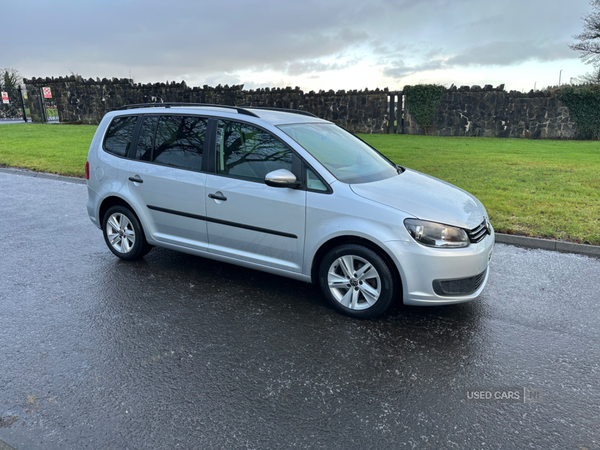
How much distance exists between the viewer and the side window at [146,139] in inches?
203

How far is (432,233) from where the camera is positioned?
379cm

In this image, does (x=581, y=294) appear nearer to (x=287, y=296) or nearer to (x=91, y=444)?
(x=287, y=296)

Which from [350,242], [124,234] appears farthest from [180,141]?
[350,242]

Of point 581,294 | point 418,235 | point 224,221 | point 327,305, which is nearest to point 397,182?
point 418,235

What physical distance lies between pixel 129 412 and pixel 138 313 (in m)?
1.47

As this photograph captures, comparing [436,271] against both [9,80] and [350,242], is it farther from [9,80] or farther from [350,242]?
[9,80]

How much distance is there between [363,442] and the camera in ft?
8.60

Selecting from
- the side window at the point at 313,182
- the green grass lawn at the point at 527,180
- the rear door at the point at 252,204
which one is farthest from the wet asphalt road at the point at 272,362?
the green grass lawn at the point at 527,180

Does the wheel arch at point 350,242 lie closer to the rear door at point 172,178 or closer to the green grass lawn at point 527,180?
the rear door at point 172,178

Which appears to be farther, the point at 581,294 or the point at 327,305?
the point at 581,294

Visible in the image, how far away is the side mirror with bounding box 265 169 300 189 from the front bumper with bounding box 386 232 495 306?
1.03 meters

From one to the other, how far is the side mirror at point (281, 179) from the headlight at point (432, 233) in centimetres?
107

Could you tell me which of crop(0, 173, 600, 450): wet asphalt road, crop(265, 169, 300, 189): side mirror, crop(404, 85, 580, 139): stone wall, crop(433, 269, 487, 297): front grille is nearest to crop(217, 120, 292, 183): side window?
crop(265, 169, 300, 189): side mirror

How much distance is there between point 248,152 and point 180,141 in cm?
90
